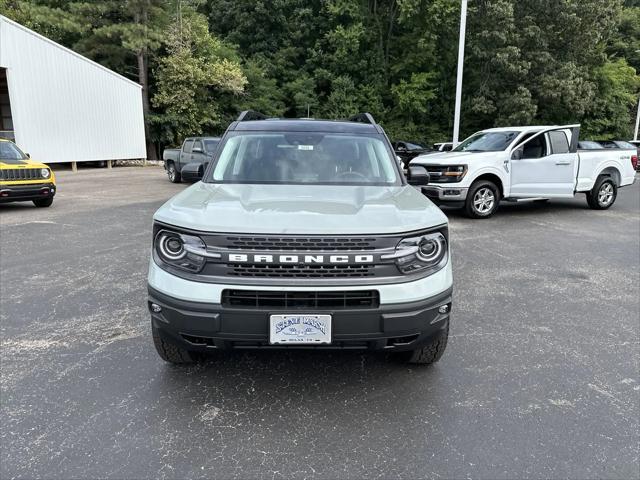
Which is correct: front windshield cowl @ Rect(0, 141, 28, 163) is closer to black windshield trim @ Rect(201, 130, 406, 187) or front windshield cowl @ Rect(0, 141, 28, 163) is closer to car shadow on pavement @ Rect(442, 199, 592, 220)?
black windshield trim @ Rect(201, 130, 406, 187)

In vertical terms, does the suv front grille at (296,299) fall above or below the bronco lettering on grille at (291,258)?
below

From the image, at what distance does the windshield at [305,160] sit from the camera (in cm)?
396

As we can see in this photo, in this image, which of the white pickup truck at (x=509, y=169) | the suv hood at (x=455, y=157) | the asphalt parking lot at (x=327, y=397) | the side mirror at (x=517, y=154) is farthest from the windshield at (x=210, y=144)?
the asphalt parking lot at (x=327, y=397)

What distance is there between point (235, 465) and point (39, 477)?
3.21 ft

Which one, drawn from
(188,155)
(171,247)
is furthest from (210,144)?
(171,247)

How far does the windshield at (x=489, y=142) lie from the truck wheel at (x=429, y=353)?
786cm

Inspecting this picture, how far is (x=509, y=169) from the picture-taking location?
9.95 metres

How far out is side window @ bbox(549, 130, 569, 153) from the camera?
10281mm

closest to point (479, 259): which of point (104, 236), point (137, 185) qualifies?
point (104, 236)

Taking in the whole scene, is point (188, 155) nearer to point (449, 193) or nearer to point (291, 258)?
point (449, 193)

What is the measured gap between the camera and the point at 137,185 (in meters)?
16.9

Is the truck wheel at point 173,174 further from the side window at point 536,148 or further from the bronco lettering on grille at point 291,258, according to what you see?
the bronco lettering on grille at point 291,258

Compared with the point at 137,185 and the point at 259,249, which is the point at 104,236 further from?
the point at 137,185

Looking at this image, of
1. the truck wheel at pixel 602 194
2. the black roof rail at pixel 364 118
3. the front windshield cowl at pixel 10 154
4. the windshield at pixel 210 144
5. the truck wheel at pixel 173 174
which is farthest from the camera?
the truck wheel at pixel 173 174
